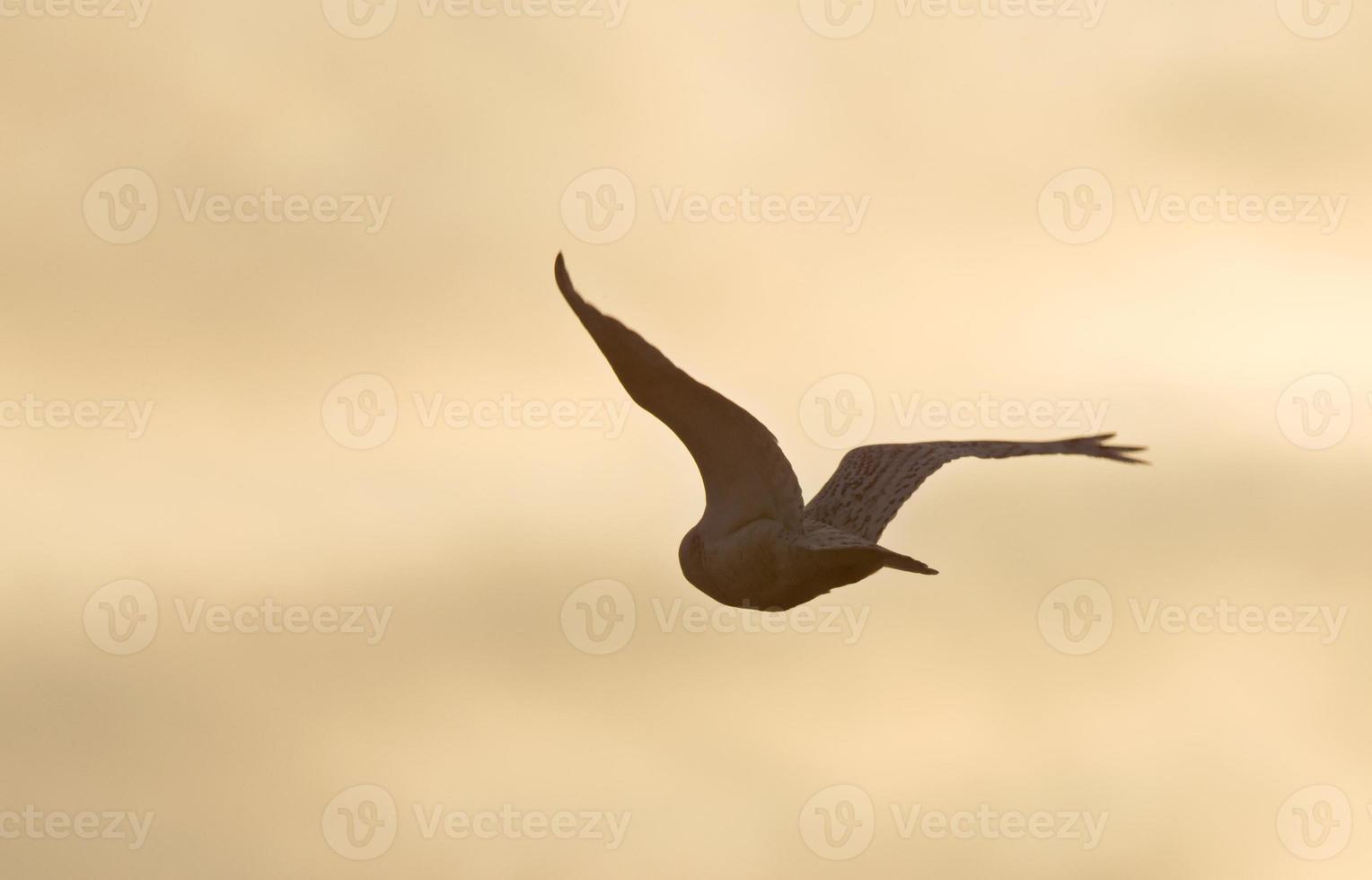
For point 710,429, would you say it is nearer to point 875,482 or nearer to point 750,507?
point 750,507

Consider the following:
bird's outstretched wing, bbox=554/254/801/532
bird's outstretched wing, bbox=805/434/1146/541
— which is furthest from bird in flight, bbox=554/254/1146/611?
bird's outstretched wing, bbox=805/434/1146/541

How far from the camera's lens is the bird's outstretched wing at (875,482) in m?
9.60

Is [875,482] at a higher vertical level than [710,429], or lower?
higher

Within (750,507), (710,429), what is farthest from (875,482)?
(710,429)

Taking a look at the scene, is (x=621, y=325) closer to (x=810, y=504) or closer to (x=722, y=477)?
(x=722, y=477)

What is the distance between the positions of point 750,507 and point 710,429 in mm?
687

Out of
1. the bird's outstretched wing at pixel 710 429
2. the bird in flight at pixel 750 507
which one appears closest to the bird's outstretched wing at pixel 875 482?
the bird in flight at pixel 750 507

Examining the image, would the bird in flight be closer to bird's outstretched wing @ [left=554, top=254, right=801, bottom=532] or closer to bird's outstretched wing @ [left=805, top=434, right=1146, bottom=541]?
bird's outstretched wing @ [left=554, top=254, right=801, bottom=532]

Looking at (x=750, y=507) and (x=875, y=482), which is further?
(x=875, y=482)

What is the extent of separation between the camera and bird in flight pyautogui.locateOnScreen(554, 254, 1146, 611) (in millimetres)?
7852

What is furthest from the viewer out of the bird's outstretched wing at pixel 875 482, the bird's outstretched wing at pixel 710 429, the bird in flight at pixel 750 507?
the bird's outstretched wing at pixel 875 482

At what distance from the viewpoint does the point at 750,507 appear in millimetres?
8570

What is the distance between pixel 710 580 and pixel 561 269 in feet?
8.51

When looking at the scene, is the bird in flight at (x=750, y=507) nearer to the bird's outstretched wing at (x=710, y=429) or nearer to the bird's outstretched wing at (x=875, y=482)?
the bird's outstretched wing at (x=710, y=429)
